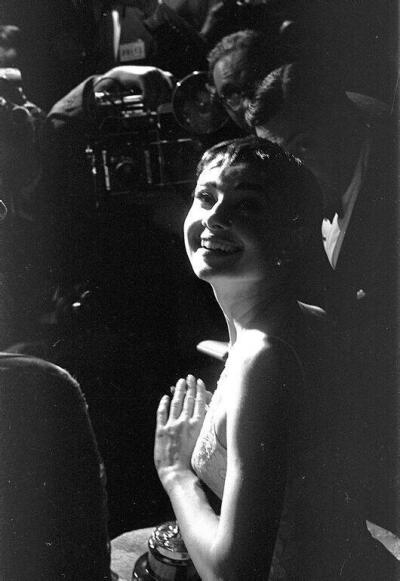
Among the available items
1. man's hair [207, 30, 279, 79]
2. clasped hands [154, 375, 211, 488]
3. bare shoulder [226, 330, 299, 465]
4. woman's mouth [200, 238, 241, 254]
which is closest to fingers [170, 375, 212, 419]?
clasped hands [154, 375, 211, 488]

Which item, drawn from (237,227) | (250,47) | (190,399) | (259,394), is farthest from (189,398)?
(250,47)

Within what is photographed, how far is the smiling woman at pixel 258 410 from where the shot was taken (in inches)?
28.7

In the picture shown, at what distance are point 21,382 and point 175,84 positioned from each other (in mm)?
635

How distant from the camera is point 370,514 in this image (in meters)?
1.02

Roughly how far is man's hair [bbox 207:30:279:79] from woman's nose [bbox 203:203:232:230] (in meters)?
0.37

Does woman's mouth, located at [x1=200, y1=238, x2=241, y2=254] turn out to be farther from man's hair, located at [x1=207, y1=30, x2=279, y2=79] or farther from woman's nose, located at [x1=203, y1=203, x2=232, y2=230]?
man's hair, located at [x1=207, y1=30, x2=279, y2=79]

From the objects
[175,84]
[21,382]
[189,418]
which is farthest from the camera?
[175,84]

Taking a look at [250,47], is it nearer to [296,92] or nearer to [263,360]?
[296,92]

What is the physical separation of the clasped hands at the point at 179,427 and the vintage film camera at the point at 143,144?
0.40m

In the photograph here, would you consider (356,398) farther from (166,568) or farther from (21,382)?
(21,382)

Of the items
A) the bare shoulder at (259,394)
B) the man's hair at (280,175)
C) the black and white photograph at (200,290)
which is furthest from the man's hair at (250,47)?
the bare shoulder at (259,394)

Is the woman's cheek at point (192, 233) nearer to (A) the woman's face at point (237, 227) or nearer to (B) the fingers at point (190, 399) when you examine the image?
(A) the woman's face at point (237, 227)

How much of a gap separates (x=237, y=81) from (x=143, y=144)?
0.21 m

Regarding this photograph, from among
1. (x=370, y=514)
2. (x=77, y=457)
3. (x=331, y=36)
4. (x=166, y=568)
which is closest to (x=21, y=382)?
(x=77, y=457)
